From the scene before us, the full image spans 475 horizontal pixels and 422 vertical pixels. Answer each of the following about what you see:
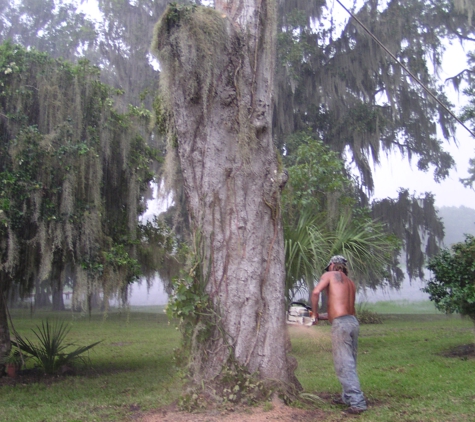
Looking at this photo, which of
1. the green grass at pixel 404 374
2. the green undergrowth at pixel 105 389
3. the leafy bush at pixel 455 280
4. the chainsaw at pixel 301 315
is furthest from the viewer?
the leafy bush at pixel 455 280

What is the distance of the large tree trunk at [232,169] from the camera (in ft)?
18.4

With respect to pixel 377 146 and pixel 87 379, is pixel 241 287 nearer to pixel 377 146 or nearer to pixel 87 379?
pixel 87 379

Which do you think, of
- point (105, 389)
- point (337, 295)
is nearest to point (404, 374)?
point (337, 295)

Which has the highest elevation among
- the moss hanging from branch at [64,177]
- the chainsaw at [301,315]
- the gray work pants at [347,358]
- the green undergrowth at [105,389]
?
the moss hanging from branch at [64,177]

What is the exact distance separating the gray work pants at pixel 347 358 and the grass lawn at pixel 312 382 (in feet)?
0.64

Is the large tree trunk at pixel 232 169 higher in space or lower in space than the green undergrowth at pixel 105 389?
higher

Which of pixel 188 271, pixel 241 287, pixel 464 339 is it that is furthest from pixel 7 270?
pixel 464 339

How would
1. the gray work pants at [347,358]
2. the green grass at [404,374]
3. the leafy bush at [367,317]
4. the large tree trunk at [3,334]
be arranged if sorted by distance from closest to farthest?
A: the gray work pants at [347,358], the green grass at [404,374], the large tree trunk at [3,334], the leafy bush at [367,317]

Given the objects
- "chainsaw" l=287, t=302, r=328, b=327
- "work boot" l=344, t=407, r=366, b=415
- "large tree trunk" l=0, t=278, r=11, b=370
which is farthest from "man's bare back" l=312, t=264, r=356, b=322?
"large tree trunk" l=0, t=278, r=11, b=370

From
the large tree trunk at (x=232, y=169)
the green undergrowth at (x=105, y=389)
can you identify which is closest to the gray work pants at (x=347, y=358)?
the large tree trunk at (x=232, y=169)

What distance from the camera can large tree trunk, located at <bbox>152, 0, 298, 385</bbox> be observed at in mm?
5617

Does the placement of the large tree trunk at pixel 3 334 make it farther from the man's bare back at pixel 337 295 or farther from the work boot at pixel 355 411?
the work boot at pixel 355 411

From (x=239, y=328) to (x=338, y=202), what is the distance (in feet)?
20.4

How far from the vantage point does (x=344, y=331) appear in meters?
5.68
